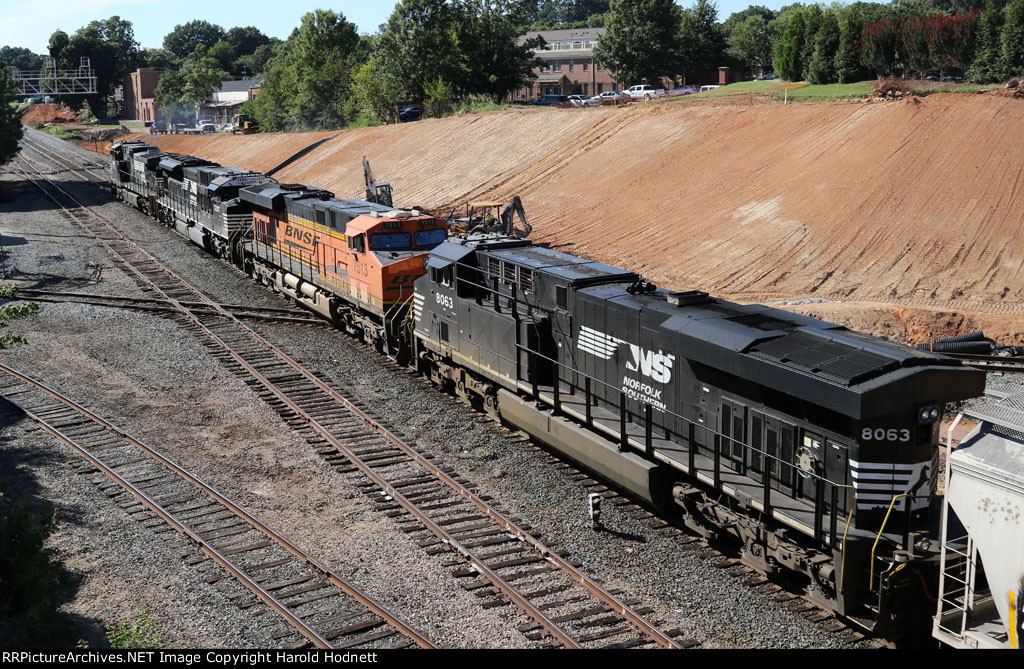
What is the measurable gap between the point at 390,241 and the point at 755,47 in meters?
65.2

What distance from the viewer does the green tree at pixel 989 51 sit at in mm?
47906

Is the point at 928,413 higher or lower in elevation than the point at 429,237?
lower

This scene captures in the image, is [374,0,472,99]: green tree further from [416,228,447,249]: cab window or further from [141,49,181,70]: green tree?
[141,49,181,70]: green tree

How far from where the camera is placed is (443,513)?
43.0 feet

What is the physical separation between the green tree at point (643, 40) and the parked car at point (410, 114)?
16043mm

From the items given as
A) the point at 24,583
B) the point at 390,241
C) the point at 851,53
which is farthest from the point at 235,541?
the point at 851,53

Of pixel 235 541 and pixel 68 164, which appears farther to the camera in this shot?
pixel 68 164

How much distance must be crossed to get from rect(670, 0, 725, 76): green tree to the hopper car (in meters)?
60.2

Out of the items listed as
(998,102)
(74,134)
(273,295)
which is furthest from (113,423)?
(74,134)

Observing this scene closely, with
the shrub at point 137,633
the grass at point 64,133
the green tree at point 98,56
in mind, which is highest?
the green tree at point 98,56

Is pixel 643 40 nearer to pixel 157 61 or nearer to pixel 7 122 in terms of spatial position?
pixel 7 122

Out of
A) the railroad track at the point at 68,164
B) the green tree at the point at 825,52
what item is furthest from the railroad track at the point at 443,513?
the green tree at the point at 825,52

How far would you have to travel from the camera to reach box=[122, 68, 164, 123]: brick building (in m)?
120

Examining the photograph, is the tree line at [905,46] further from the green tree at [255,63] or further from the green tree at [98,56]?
the green tree at [255,63]
